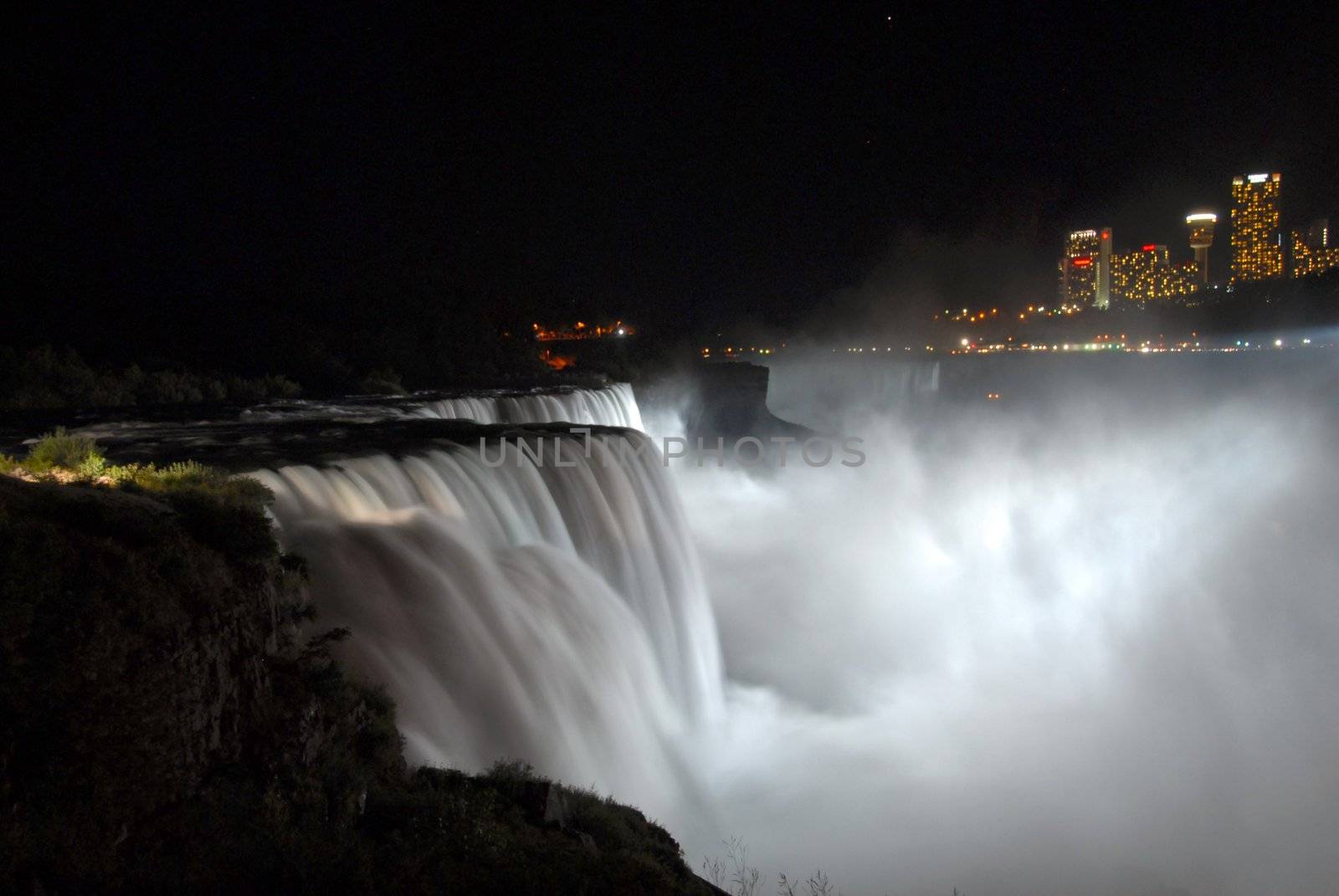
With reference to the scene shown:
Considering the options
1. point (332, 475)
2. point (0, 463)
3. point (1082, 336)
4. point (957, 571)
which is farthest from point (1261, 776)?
point (1082, 336)

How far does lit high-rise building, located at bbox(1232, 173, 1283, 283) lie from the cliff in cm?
10541

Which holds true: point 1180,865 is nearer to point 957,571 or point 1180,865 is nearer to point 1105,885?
point 1105,885

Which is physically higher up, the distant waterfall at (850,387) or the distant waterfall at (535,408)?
the distant waterfall at (535,408)

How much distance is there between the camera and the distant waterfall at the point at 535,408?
19.4 metres

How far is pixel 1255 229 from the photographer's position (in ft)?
301

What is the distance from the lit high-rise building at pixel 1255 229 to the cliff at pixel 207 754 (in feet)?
346

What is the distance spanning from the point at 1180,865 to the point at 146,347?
29190mm

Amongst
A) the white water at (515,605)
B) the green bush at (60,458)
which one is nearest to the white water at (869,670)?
the white water at (515,605)

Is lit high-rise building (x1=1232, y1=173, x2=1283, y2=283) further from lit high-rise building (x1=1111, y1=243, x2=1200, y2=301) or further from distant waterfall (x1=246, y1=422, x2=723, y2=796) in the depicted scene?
distant waterfall (x1=246, y1=422, x2=723, y2=796)

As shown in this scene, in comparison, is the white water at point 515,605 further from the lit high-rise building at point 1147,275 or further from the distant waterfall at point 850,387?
the lit high-rise building at point 1147,275

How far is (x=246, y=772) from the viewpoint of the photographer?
4707 mm

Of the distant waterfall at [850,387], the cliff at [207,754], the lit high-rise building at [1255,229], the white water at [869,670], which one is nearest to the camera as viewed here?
the cliff at [207,754]

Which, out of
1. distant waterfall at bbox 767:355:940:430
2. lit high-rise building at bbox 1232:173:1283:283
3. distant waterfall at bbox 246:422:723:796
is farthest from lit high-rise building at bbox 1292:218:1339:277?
distant waterfall at bbox 246:422:723:796

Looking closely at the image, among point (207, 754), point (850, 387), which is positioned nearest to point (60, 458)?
point (207, 754)
